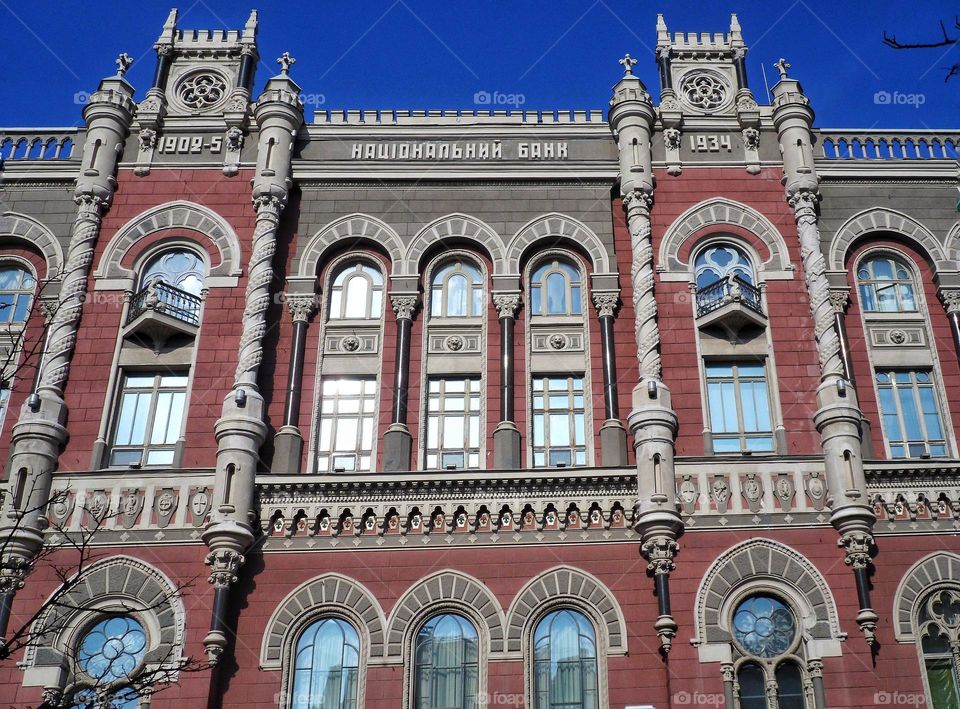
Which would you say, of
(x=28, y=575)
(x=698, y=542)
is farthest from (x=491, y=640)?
(x=28, y=575)

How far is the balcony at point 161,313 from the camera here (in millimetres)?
24156

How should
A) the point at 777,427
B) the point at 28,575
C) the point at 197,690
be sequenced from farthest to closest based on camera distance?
the point at 777,427
the point at 28,575
the point at 197,690

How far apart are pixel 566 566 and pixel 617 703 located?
9.20ft

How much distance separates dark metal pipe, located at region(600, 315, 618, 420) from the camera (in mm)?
23656

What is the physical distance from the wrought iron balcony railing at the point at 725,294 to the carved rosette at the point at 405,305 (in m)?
6.54

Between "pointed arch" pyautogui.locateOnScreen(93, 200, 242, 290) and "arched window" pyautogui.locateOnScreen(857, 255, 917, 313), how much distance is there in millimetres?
14828

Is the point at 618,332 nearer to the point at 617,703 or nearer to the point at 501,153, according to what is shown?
the point at 501,153

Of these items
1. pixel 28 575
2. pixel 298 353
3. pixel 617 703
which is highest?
pixel 298 353

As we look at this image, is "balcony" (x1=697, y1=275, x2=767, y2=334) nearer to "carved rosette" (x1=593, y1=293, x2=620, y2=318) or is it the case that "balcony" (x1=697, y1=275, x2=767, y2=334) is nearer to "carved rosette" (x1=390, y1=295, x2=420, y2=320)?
"carved rosette" (x1=593, y1=293, x2=620, y2=318)

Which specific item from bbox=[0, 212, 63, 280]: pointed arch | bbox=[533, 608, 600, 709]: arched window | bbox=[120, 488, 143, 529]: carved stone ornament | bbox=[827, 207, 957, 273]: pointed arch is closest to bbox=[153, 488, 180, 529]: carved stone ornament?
bbox=[120, 488, 143, 529]: carved stone ornament

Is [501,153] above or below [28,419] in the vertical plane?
above

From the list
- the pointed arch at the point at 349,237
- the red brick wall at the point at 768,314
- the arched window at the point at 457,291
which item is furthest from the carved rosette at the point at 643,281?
the pointed arch at the point at 349,237

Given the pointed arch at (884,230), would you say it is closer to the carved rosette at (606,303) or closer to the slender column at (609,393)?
the carved rosette at (606,303)

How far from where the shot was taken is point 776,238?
25.7 meters
